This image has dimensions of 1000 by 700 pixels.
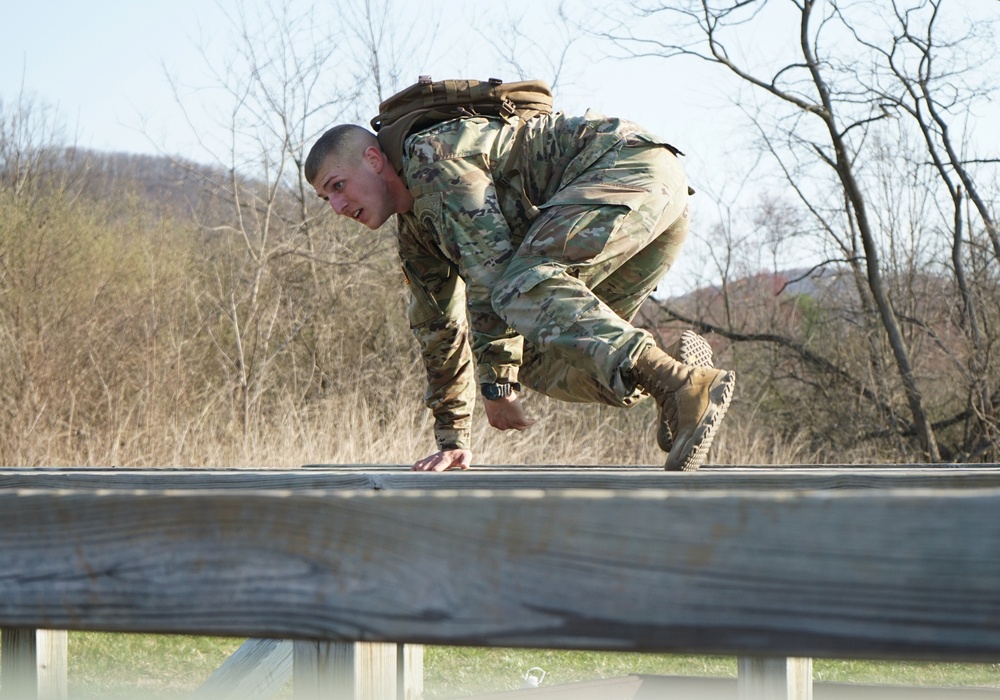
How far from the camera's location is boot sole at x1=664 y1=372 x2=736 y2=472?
2355 mm

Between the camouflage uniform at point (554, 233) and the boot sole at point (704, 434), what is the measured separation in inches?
8.1

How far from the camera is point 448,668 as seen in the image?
18.2ft

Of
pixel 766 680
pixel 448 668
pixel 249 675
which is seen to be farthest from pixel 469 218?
pixel 448 668

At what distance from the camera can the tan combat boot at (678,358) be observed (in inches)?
96.1

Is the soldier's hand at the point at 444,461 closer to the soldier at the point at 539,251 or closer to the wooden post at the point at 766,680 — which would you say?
the soldier at the point at 539,251

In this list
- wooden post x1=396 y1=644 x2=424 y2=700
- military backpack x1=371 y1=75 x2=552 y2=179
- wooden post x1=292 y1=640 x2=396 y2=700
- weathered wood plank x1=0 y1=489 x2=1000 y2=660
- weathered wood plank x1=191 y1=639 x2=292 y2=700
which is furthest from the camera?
weathered wood plank x1=191 y1=639 x2=292 y2=700

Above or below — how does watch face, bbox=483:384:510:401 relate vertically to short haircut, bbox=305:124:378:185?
below

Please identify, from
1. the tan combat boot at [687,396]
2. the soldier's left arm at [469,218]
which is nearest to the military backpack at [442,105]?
the soldier's left arm at [469,218]

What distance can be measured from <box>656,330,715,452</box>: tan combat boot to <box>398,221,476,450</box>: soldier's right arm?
0.90m

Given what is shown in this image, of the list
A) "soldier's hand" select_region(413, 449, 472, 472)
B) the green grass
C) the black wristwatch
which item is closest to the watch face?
the black wristwatch

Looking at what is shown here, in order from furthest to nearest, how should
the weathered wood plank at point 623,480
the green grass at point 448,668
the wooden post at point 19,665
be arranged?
the green grass at point 448,668 < the weathered wood plank at point 623,480 < the wooden post at point 19,665

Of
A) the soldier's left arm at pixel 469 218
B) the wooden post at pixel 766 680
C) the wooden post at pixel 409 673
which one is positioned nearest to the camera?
the wooden post at pixel 766 680

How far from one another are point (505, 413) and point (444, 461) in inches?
16.7

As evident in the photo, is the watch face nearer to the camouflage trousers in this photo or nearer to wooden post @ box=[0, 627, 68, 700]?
the camouflage trousers
